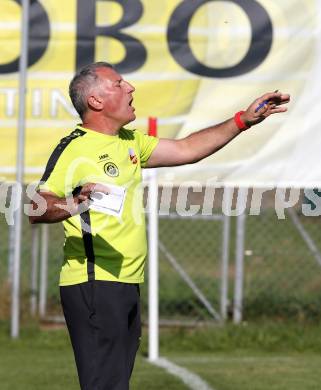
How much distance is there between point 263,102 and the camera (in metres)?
5.35

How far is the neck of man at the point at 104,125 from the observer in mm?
5285

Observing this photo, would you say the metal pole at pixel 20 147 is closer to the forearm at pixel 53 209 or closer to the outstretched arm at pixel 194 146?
the outstretched arm at pixel 194 146


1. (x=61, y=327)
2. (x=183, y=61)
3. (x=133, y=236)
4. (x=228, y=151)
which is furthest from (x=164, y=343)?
(x=133, y=236)

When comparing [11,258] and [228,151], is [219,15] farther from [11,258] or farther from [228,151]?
[11,258]

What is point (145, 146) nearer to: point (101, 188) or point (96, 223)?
point (96, 223)

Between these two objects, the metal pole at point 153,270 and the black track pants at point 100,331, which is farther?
the metal pole at point 153,270

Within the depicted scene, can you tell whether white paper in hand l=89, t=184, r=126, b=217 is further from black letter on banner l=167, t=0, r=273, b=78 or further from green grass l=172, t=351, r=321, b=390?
black letter on banner l=167, t=0, r=273, b=78

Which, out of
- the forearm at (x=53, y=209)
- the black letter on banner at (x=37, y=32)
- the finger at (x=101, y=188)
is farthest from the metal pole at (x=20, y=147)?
the finger at (x=101, y=188)

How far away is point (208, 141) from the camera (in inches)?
221

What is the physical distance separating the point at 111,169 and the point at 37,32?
17.3 feet

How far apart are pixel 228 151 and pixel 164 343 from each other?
187 cm

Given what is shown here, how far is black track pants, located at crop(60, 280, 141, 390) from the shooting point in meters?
5.09

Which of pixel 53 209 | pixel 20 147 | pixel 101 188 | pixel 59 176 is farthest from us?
pixel 20 147

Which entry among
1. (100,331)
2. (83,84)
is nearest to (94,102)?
(83,84)
